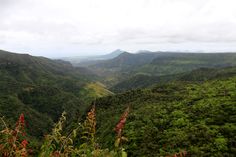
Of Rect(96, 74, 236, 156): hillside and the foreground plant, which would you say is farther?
Rect(96, 74, 236, 156): hillside

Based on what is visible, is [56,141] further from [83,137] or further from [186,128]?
[186,128]

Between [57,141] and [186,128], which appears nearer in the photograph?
[57,141]

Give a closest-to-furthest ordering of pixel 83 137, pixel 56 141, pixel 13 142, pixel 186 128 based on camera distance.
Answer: pixel 13 142 → pixel 83 137 → pixel 56 141 → pixel 186 128

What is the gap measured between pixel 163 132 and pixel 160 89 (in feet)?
193

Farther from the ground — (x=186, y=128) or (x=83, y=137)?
(x=83, y=137)

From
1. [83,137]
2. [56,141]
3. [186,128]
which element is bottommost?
[186,128]

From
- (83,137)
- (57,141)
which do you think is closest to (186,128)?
(83,137)

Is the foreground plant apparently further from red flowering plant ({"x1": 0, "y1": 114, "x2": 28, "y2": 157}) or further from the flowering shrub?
red flowering plant ({"x1": 0, "y1": 114, "x2": 28, "y2": 157})

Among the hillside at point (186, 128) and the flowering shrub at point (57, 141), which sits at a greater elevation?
the flowering shrub at point (57, 141)

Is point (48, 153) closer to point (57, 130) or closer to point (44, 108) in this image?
point (57, 130)

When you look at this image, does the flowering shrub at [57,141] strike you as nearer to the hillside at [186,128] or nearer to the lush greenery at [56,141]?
the lush greenery at [56,141]

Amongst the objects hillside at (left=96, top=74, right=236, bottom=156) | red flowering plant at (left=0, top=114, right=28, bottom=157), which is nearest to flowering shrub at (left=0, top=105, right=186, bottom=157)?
red flowering plant at (left=0, top=114, right=28, bottom=157)

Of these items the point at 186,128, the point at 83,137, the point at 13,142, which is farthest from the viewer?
the point at 186,128

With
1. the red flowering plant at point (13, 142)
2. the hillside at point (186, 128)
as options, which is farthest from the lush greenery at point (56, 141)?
the hillside at point (186, 128)
